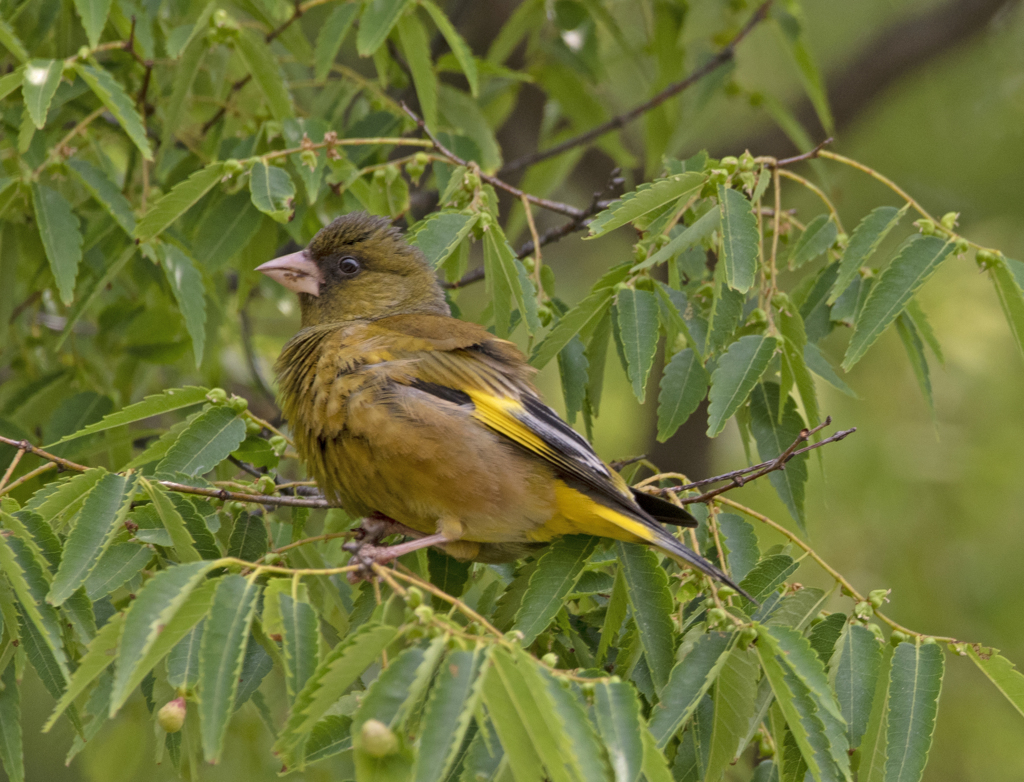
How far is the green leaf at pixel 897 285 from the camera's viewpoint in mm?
3297

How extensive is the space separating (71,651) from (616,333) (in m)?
1.94

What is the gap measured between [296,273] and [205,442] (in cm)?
133

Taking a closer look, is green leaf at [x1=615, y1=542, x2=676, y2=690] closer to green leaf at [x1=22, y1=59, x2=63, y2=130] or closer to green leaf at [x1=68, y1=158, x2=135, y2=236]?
green leaf at [x1=68, y1=158, x2=135, y2=236]

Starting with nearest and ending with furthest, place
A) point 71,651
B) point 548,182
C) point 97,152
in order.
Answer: point 71,651 < point 97,152 < point 548,182

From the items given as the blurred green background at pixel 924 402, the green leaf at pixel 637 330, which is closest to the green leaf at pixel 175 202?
the green leaf at pixel 637 330

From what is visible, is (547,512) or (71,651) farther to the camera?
(547,512)

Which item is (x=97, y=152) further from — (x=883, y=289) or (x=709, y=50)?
(x=709, y=50)

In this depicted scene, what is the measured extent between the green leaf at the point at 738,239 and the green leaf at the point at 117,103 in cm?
188

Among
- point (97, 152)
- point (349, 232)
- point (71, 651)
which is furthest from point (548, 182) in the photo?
point (71, 651)

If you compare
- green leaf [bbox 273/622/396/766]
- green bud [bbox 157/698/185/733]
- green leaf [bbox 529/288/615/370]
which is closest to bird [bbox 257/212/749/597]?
green leaf [bbox 529/288/615/370]

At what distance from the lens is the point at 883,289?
3352 millimetres

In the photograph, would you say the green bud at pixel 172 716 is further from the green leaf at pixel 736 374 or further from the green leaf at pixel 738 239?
the green leaf at pixel 738 239

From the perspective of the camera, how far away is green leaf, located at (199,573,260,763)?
2199 millimetres

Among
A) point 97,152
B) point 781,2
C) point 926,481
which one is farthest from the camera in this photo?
point 926,481
